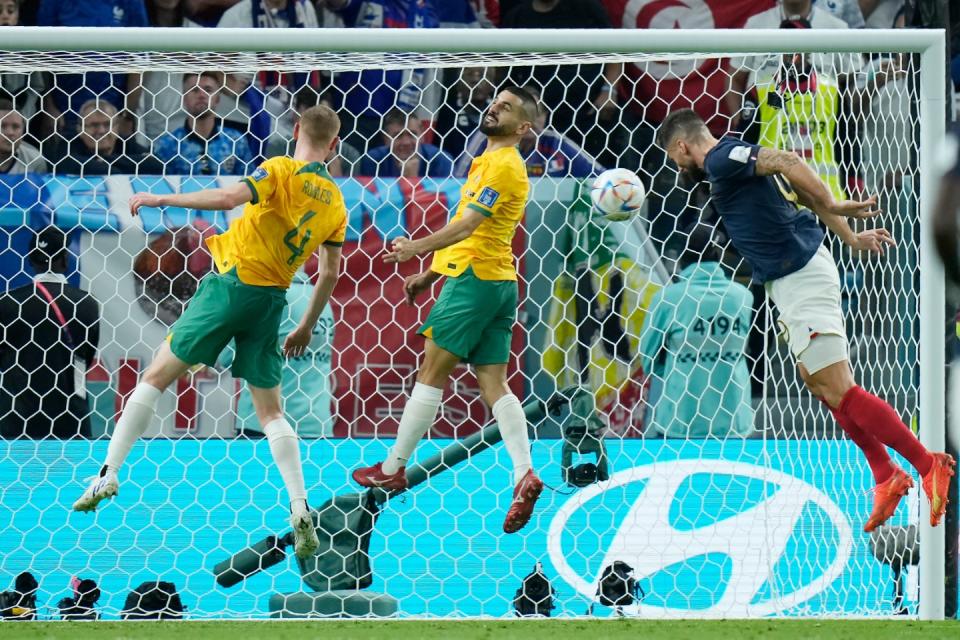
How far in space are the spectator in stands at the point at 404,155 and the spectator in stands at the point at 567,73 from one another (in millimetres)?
588

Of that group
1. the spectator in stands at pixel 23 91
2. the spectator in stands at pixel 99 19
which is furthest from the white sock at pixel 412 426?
the spectator in stands at pixel 99 19

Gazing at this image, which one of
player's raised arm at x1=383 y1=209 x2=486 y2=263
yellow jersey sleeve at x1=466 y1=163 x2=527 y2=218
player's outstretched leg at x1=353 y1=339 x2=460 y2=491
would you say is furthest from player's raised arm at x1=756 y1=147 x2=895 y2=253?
player's outstretched leg at x1=353 y1=339 x2=460 y2=491

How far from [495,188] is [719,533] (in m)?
1.61

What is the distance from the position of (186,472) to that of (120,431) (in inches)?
19.1

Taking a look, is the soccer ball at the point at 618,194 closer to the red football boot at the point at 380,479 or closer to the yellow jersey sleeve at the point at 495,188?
the yellow jersey sleeve at the point at 495,188

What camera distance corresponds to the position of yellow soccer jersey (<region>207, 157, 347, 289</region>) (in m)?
4.65

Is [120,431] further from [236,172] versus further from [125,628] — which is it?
[236,172]

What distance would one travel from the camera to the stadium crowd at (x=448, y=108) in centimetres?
574

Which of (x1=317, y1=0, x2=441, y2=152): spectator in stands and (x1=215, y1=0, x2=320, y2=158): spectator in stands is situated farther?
(x1=317, y1=0, x2=441, y2=152): spectator in stands

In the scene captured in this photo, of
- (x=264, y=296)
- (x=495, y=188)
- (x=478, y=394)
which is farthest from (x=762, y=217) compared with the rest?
(x=264, y=296)

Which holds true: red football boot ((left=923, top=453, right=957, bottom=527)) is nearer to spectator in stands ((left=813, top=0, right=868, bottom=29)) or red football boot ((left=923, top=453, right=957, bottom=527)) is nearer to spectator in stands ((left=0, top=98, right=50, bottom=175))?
spectator in stands ((left=0, top=98, right=50, bottom=175))

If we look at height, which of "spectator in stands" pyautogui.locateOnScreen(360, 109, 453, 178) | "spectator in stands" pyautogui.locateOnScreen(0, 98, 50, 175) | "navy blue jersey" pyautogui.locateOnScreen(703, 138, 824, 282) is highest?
"spectator in stands" pyautogui.locateOnScreen(0, 98, 50, 175)

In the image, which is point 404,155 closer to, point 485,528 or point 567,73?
point 567,73

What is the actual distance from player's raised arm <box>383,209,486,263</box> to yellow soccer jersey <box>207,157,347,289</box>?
0.35 metres
